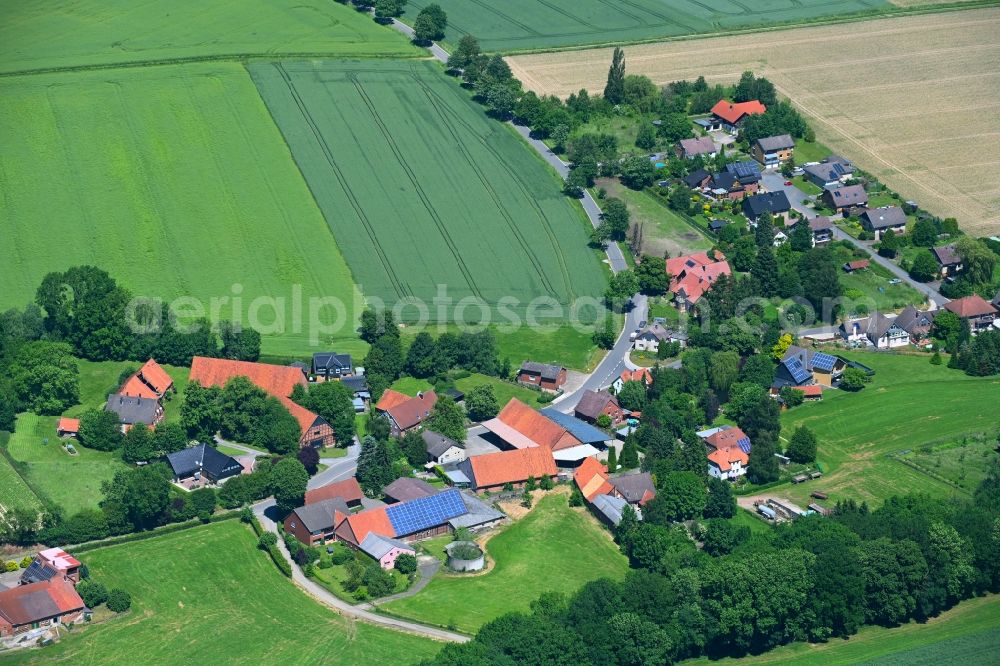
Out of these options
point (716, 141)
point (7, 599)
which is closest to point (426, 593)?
point (7, 599)

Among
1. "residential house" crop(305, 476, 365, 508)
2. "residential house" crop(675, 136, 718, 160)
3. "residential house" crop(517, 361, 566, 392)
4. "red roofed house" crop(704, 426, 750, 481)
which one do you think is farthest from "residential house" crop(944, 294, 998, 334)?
"residential house" crop(305, 476, 365, 508)

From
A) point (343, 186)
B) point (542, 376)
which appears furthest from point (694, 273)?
point (343, 186)

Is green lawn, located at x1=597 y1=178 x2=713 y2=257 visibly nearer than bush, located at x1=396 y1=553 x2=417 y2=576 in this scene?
No

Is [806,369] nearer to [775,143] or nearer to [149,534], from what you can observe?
[775,143]

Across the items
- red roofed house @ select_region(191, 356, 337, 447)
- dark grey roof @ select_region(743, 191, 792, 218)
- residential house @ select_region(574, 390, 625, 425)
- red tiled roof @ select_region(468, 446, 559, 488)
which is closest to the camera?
red tiled roof @ select_region(468, 446, 559, 488)

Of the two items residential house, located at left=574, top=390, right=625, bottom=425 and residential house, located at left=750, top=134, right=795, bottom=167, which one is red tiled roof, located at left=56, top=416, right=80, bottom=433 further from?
residential house, located at left=750, top=134, right=795, bottom=167

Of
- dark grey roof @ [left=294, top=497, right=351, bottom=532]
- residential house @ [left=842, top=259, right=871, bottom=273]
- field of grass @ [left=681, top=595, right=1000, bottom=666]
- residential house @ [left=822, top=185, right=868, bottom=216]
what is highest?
residential house @ [left=822, top=185, right=868, bottom=216]

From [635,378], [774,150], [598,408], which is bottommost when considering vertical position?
[598,408]
